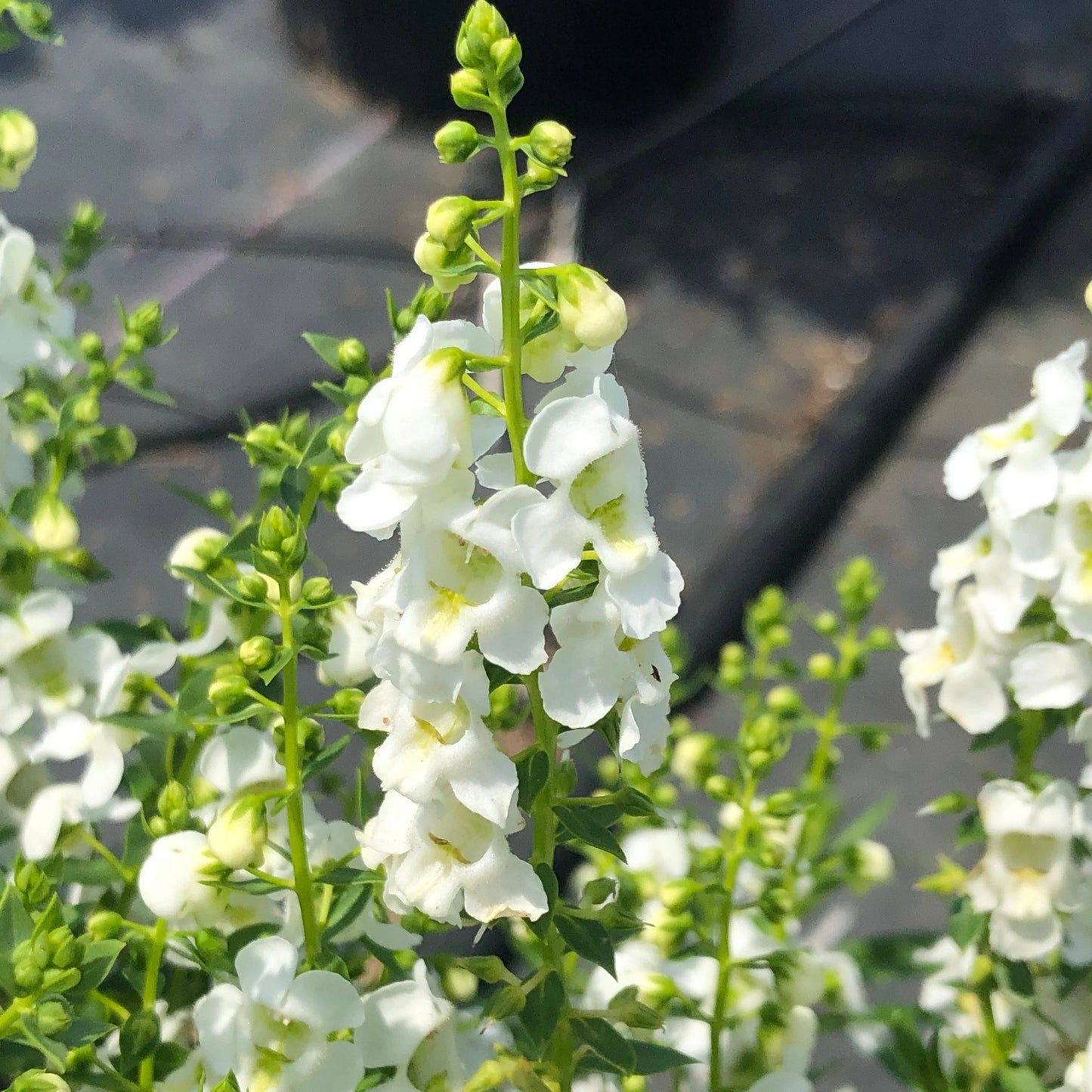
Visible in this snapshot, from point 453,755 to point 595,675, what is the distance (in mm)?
Answer: 51

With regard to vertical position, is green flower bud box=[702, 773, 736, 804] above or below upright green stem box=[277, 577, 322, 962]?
below

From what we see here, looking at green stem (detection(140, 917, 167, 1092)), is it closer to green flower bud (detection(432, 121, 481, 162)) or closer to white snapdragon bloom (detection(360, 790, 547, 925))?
white snapdragon bloom (detection(360, 790, 547, 925))

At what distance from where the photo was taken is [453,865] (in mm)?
410

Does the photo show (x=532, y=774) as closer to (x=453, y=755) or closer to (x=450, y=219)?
(x=453, y=755)

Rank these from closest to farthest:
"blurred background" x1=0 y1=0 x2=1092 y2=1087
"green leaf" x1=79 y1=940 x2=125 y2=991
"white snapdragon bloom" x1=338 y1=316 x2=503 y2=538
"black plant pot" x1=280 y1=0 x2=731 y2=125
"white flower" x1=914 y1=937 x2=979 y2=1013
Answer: "white snapdragon bloom" x1=338 y1=316 x2=503 y2=538, "green leaf" x1=79 y1=940 x2=125 y2=991, "white flower" x1=914 y1=937 x2=979 y2=1013, "blurred background" x1=0 y1=0 x2=1092 y2=1087, "black plant pot" x1=280 y1=0 x2=731 y2=125

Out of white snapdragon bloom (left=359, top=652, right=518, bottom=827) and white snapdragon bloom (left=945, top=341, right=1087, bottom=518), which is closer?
white snapdragon bloom (left=359, top=652, right=518, bottom=827)

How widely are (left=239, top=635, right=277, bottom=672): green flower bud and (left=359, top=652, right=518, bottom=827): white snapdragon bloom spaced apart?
0.20 feet

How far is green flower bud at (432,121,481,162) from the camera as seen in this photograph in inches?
15.5

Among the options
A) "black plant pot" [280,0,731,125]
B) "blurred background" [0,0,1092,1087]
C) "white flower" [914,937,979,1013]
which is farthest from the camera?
"black plant pot" [280,0,731,125]

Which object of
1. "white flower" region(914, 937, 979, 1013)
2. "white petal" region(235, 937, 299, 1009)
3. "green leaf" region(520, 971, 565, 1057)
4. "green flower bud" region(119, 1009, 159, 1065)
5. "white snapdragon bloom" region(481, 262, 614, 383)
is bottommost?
"white flower" region(914, 937, 979, 1013)

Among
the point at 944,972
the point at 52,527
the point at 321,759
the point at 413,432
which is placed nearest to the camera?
the point at 413,432

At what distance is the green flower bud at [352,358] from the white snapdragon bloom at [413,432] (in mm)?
70

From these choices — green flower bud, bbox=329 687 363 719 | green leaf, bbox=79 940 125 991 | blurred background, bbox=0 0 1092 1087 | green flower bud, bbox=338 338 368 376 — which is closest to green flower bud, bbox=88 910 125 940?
green leaf, bbox=79 940 125 991

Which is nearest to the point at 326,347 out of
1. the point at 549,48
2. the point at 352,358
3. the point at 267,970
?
the point at 352,358
